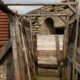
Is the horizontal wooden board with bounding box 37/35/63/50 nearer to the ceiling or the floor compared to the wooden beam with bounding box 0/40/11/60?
nearer to the floor

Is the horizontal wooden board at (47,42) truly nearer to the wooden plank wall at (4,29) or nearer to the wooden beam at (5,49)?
the wooden plank wall at (4,29)

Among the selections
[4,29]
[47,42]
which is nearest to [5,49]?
[4,29]

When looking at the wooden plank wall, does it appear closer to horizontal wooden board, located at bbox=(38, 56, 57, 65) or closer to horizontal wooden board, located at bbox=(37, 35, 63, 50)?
horizontal wooden board, located at bbox=(37, 35, 63, 50)

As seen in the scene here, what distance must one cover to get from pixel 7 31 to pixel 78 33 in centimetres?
234

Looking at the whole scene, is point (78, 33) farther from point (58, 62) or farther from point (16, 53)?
point (58, 62)

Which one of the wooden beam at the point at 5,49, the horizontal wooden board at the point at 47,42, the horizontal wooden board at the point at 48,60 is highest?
the wooden beam at the point at 5,49

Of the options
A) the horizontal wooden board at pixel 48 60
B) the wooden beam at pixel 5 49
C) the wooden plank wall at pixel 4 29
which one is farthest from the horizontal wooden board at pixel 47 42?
the wooden beam at pixel 5 49

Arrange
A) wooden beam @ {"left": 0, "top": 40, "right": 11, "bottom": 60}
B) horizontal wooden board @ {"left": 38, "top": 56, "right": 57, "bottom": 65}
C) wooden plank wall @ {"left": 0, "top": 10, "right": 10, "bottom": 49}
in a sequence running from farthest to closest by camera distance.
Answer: horizontal wooden board @ {"left": 38, "top": 56, "right": 57, "bottom": 65}
wooden plank wall @ {"left": 0, "top": 10, "right": 10, "bottom": 49}
wooden beam @ {"left": 0, "top": 40, "right": 11, "bottom": 60}

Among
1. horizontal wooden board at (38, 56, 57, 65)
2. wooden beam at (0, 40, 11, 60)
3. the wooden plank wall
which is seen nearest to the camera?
wooden beam at (0, 40, 11, 60)

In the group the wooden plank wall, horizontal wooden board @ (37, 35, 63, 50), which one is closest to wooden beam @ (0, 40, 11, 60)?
the wooden plank wall

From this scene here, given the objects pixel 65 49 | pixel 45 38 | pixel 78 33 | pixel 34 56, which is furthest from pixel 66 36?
pixel 78 33

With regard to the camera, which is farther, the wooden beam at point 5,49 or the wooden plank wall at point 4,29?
the wooden plank wall at point 4,29

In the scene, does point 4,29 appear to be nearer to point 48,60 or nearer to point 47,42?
point 47,42

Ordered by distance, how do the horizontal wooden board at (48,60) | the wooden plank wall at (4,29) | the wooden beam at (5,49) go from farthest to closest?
1. the horizontal wooden board at (48,60)
2. the wooden plank wall at (4,29)
3. the wooden beam at (5,49)
